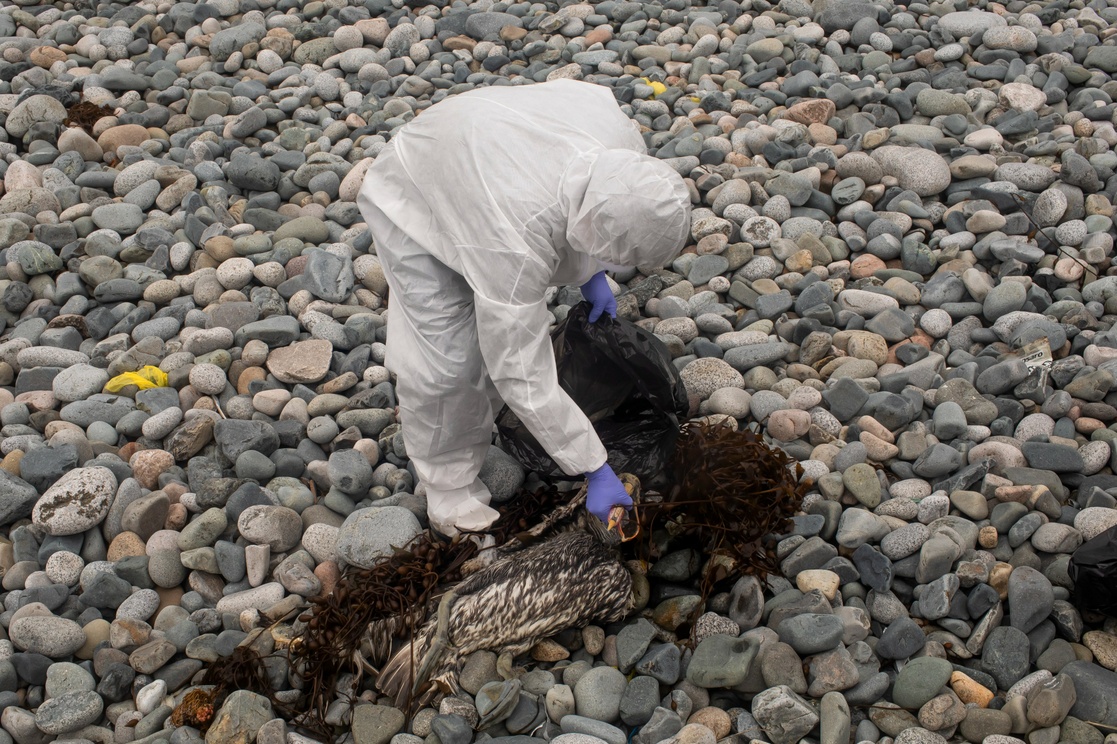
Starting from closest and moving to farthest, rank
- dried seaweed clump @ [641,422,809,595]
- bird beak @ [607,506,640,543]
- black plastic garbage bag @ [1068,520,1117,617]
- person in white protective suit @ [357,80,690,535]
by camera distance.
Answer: person in white protective suit @ [357,80,690,535]
black plastic garbage bag @ [1068,520,1117,617]
bird beak @ [607,506,640,543]
dried seaweed clump @ [641,422,809,595]

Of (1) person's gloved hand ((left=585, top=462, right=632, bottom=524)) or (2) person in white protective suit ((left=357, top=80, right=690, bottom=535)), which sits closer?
(2) person in white protective suit ((left=357, top=80, right=690, bottom=535))

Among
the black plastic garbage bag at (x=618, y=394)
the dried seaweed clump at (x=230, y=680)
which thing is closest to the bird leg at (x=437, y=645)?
the dried seaweed clump at (x=230, y=680)

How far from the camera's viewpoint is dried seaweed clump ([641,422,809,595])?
3.40 meters

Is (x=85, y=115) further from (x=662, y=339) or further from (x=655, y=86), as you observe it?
(x=662, y=339)

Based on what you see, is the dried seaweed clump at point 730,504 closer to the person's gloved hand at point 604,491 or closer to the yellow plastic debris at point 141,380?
the person's gloved hand at point 604,491

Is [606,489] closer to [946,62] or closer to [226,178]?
[226,178]

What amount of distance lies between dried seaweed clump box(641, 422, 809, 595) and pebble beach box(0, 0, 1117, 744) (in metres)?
0.10

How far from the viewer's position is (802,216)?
509cm

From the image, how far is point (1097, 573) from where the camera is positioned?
3.02m

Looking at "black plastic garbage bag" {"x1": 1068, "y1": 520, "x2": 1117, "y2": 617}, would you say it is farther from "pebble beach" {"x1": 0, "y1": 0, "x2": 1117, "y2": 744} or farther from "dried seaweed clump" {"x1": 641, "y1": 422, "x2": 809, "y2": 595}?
"dried seaweed clump" {"x1": 641, "y1": 422, "x2": 809, "y2": 595}

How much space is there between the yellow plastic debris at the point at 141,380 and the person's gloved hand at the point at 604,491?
91.0 inches

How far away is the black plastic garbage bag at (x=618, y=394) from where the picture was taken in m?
3.62

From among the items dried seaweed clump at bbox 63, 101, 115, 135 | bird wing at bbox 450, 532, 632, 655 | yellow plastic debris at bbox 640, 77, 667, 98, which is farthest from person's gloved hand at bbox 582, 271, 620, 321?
dried seaweed clump at bbox 63, 101, 115, 135

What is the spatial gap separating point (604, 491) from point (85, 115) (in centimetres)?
497
